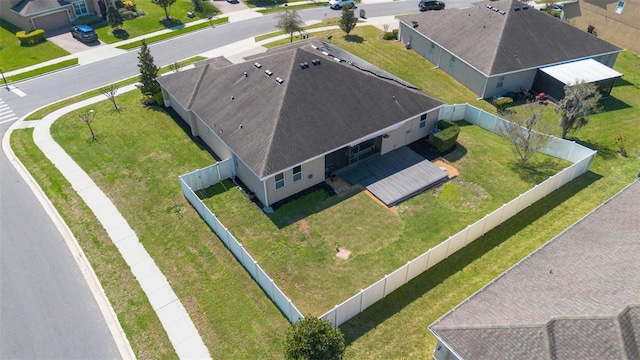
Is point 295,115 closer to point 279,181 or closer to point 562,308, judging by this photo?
point 279,181

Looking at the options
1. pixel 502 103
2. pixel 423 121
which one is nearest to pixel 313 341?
pixel 423 121

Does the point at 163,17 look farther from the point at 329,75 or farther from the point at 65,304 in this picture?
the point at 65,304

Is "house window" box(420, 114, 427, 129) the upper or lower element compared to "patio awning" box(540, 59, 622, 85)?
lower

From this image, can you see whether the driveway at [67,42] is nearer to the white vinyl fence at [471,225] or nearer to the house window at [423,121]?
the house window at [423,121]

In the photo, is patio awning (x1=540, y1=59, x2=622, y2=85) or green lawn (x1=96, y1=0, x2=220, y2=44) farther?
green lawn (x1=96, y1=0, x2=220, y2=44)

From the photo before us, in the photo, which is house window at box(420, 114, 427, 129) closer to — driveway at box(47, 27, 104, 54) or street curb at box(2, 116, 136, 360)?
street curb at box(2, 116, 136, 360)

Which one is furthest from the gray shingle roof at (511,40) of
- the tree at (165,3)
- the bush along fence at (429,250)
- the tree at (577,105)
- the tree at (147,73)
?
the tree at (165,3)

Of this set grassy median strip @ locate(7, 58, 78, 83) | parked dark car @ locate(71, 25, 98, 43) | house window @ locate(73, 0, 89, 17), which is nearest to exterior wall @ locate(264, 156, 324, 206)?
grassy median strip @ locate(7, 58, 78, 83)
